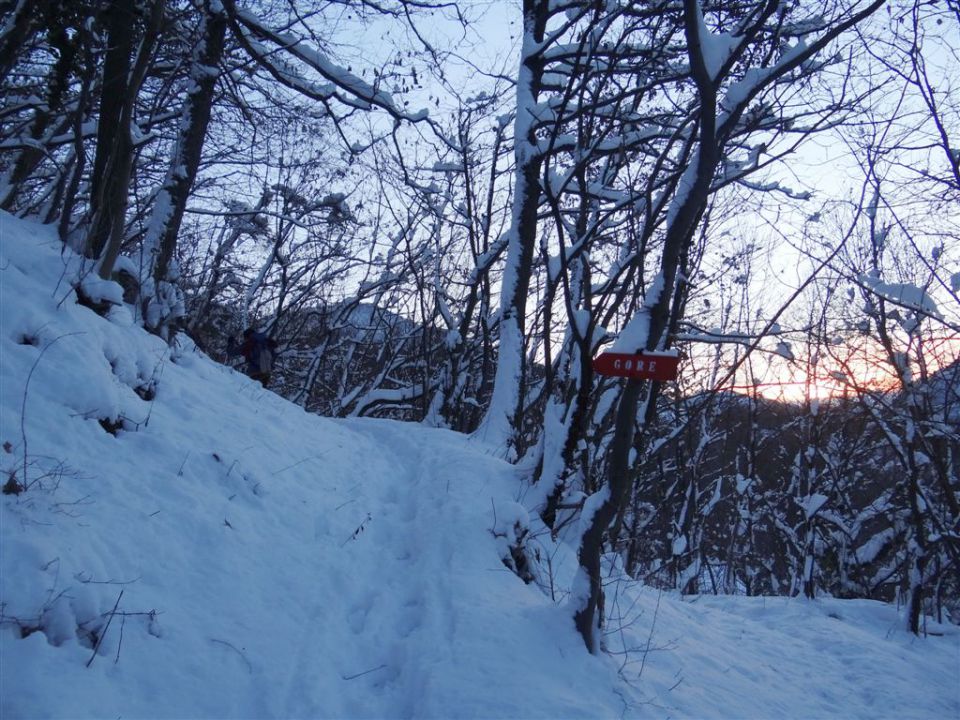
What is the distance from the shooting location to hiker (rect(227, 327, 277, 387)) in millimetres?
10812

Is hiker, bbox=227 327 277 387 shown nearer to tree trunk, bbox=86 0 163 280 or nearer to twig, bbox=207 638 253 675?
tree trunk, bbox=86 0 163 280

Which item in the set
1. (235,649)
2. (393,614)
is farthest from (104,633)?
(393,614)

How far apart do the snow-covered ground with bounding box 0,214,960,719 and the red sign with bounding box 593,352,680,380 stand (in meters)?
1.52

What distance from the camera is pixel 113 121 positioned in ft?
18.1

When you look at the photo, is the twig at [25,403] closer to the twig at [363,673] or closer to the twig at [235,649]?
the twig at [235,649]

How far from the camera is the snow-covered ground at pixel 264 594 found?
2.47m

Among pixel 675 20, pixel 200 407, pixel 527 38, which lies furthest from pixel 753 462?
pixel 200 407

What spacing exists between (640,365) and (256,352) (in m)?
9.07

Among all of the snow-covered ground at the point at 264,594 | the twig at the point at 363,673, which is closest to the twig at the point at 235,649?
the snow-covered ground at the point at 264,594

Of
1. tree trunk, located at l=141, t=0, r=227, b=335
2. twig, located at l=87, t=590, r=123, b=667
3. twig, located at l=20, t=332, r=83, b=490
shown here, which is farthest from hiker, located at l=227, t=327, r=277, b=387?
twig, located at l=87, t=590, r=123, b=667

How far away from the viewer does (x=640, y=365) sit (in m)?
3.24

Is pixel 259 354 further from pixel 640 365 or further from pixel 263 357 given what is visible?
pixel 640 365

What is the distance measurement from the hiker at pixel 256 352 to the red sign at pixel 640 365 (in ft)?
28.7

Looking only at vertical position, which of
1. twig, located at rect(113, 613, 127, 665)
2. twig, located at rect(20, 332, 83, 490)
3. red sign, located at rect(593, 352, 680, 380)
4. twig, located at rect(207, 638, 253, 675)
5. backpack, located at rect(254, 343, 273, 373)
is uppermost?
red sign, located at rect(593, 352, 680, 380)
